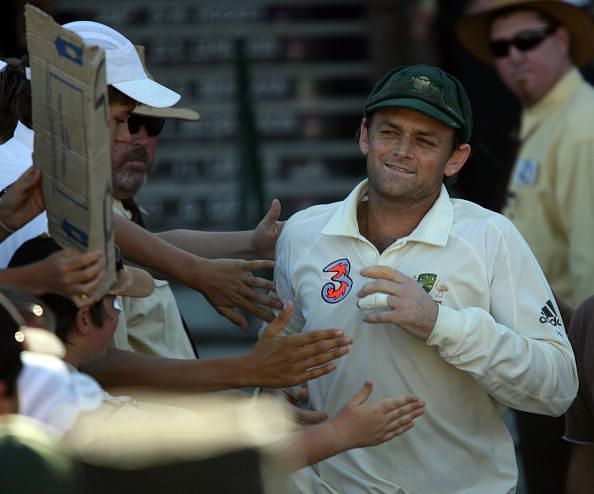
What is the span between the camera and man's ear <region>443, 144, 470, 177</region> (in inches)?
164

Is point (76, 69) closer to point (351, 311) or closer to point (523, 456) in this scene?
point (351, 311)

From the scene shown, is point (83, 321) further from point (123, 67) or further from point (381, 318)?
point (123, 67)

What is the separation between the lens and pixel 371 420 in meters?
3.64

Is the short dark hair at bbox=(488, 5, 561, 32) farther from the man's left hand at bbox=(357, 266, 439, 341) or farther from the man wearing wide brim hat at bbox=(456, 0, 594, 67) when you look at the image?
the man's left hand at bbox=(357, 266, 439, 341)

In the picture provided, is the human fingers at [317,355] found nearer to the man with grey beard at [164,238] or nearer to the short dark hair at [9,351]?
the man with grey beard at [164,238]

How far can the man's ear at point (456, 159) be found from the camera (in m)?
4.17

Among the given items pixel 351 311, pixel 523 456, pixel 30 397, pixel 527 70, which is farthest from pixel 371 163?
pixel 527 70

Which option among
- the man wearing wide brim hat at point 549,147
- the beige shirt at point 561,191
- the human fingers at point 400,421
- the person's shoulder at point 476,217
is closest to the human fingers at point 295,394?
the human fingers at point 400,421

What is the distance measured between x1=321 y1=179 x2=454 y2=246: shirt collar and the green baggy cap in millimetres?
223

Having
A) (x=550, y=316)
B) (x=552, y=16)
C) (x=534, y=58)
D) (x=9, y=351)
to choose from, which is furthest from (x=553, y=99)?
(x=9, y=351)

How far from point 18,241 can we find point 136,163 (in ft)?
3.31

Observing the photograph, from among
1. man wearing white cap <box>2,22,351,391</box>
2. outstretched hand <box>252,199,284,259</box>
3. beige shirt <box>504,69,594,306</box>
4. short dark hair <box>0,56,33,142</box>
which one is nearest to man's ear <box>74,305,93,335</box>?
man wearing white cap <box>2,22,351,391</box>

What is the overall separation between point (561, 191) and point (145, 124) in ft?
7.03

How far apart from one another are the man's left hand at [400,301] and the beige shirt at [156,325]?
3.25 feet
